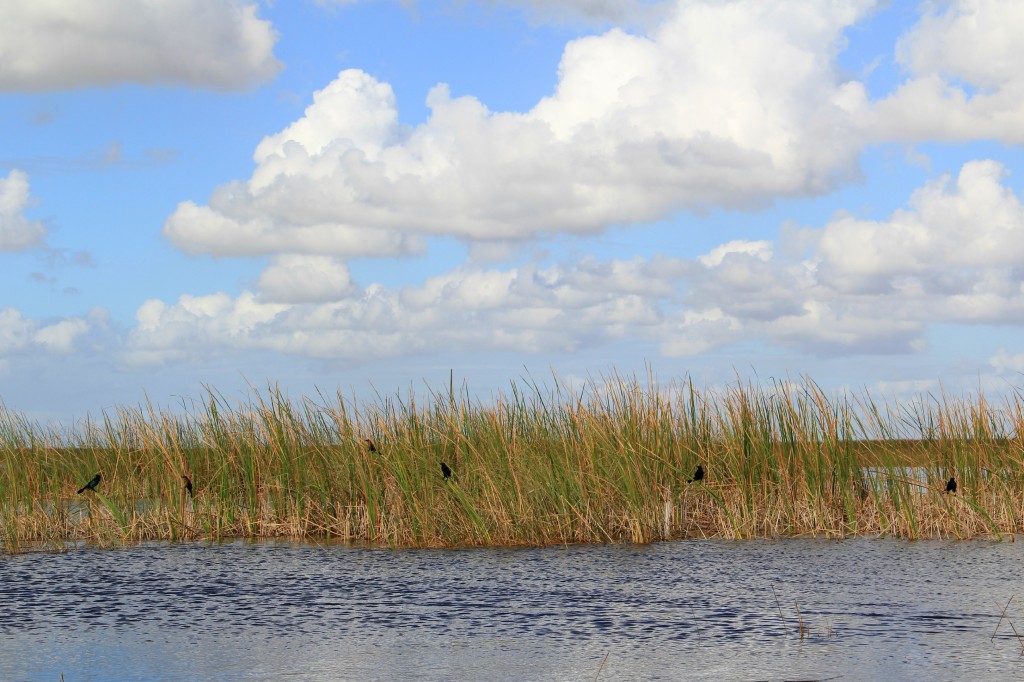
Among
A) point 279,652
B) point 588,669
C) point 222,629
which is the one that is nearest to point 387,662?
point 279,652

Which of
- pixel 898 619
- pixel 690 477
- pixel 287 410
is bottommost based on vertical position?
pixel 898 619

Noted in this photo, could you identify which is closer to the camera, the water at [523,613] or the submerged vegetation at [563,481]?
the water at [523,613]

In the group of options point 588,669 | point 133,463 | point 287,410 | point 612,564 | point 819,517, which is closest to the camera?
point 588,669

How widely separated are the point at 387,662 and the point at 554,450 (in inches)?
175

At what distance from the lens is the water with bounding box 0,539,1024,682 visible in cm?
466

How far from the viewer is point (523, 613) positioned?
5734mm

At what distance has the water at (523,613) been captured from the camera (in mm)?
4660

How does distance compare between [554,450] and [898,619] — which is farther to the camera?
[554,450]

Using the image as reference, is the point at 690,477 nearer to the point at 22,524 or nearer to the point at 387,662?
the point at 387,662

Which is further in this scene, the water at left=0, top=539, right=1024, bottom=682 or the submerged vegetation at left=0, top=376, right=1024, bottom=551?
the submerged vegetation at left=0, top=376, right=1024, bottom=551

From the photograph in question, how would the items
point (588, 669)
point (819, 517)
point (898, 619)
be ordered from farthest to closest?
point (819, 517), point (898, 619), point (588, 669)

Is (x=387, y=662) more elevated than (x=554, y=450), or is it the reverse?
(x=554, y=450)

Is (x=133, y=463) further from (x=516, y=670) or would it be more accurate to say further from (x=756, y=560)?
(x=516, y=670)

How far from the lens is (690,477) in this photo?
9.20m
